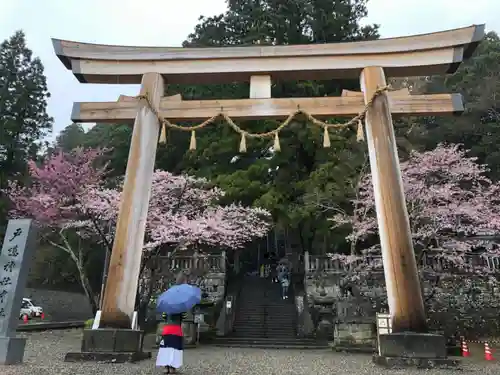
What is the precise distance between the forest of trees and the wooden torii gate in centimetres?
734

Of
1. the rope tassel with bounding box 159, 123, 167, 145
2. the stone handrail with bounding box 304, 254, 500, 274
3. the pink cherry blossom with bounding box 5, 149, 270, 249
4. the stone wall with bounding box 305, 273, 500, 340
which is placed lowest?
the stone wall with bounding box 305, 273, 500, 340

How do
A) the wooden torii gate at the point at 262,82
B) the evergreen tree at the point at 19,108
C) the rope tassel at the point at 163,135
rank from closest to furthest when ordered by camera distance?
1. the wooden torii gate at the point at 262,82
2. the rope tassel at the point at 163,135
3. the evergreen tree at the point at 19,108

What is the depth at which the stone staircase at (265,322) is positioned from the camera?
14543 mm

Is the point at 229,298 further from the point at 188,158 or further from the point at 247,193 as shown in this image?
the point at 188,158

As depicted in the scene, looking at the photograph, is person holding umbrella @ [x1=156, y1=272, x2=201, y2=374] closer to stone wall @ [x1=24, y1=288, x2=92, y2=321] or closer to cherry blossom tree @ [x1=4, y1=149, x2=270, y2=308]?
cherry blossom tree @ [x1=4, y1=149, x2=270, y2=308]

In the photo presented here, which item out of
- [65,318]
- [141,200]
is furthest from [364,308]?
[65,318]

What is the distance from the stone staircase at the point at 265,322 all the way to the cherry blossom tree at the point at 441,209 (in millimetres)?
4123

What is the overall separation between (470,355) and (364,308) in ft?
12.0

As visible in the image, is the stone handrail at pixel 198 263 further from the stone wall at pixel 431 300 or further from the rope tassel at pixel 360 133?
the rope tassel at pixel 360 133

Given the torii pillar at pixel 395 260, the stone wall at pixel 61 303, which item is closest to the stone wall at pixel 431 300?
the torii pillar at pixel 395 260

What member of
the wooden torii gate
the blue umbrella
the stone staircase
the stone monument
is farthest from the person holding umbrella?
the stone staircase

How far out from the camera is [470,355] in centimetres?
1141

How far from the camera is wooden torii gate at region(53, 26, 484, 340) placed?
8016mm

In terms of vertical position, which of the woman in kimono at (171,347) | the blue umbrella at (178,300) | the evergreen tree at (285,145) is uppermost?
the evergreen tree at (285,145)
